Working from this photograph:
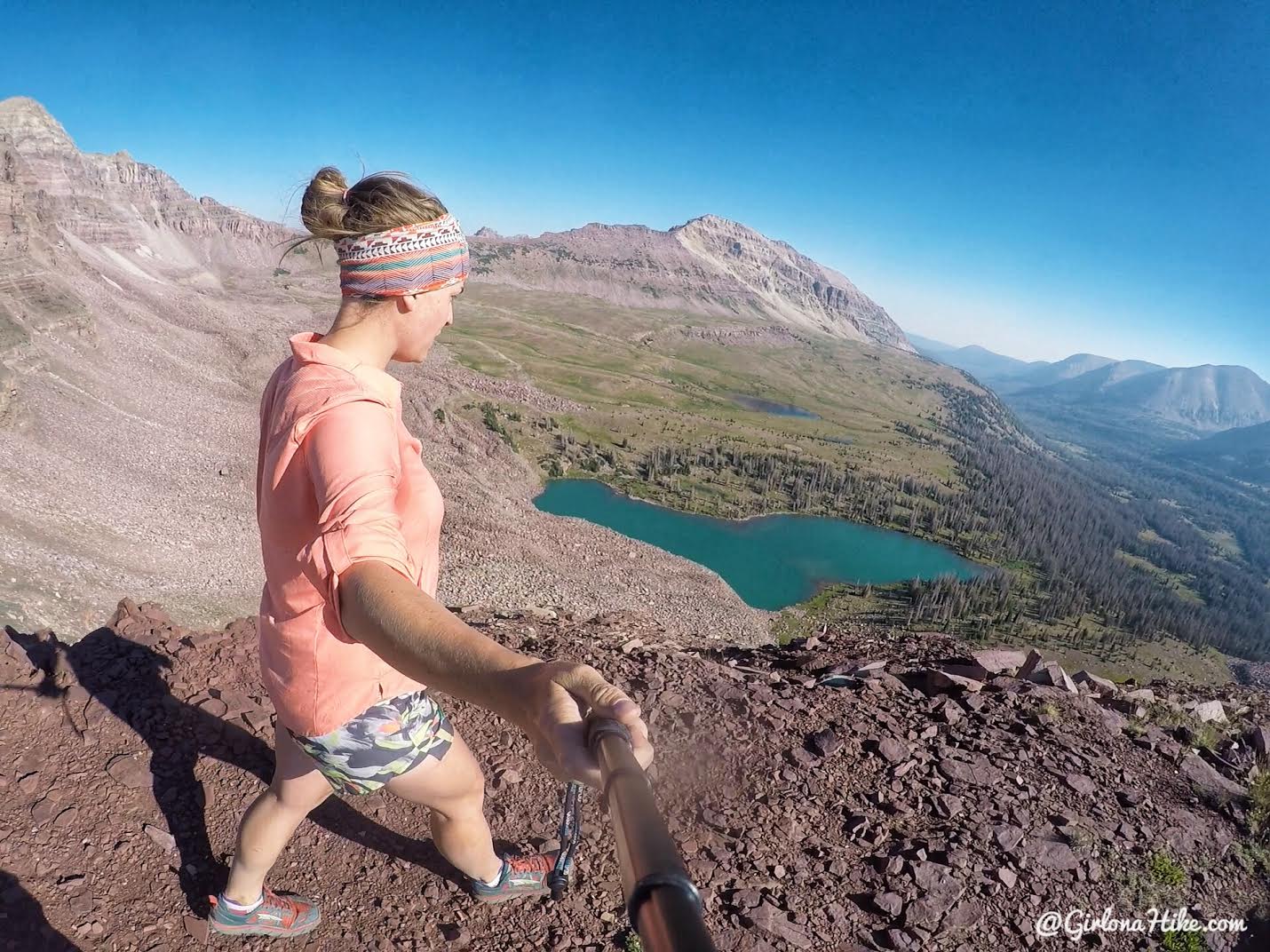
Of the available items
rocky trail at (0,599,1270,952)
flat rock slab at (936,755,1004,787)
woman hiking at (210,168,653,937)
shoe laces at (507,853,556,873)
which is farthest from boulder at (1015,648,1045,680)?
woman hiking at (210,168,653,937)

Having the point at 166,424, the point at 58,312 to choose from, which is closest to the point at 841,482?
the point at 166,424

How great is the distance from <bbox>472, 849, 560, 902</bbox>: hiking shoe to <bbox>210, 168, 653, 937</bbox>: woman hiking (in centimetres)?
30

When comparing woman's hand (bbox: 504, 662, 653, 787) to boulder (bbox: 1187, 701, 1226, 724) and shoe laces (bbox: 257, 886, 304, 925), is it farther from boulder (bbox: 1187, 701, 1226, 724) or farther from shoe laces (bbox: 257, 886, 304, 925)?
boulder (bbox: 1187, 701, 1226, 724)

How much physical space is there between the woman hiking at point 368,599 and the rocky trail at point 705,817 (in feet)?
1.89

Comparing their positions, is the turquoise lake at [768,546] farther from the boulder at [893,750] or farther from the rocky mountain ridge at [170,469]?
the boulder at [893,750]

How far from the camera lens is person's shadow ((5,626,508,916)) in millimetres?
3770

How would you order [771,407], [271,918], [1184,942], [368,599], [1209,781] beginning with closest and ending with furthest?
1. [368,599]
2. [271,918]
3. [1184,942]
4. [1209,781]
5. [771,407]

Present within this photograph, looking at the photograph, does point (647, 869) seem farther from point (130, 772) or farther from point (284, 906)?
point (130, 772)

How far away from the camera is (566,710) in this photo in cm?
131

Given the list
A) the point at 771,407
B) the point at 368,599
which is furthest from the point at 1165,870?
the point at 771,407

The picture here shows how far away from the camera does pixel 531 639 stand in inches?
293

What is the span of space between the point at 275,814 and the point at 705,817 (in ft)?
9.01

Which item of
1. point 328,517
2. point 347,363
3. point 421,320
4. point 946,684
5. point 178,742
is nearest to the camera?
point 328,517

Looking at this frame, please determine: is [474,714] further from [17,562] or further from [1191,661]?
[1191,661]
